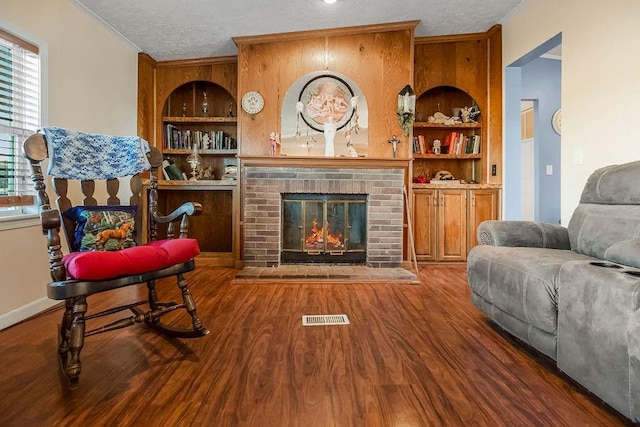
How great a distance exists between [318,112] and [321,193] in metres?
0.91

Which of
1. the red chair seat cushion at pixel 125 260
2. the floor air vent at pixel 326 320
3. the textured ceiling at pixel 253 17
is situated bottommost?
the floor air vent at pixel 326 320

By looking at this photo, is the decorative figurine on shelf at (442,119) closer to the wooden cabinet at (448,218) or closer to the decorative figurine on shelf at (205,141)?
the wooden cabinet at (448,218)

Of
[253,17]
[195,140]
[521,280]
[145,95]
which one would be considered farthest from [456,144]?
[145,95]

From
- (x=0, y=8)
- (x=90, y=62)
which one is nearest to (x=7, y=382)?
(x=0, y=8)

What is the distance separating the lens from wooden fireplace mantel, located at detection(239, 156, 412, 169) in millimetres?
3506

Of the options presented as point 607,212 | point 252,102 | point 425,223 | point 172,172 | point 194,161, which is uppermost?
point 252,102

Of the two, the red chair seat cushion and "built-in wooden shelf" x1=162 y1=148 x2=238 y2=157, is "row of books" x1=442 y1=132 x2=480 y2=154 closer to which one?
"built-in wooden shelf" x1=162 y1=148 x2=238 y2=157

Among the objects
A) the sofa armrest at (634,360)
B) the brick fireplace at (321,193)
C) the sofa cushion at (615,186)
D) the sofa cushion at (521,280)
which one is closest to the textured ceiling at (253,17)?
the brick fireplace at (321,193)

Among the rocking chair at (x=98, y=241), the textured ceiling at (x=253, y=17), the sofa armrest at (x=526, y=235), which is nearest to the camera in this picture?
the rocking chair at (x=98, y=241)

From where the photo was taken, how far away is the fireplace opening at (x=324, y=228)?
3674mm

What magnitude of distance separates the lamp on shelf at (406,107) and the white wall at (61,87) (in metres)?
2.90

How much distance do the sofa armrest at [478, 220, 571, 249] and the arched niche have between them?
190 centimetres

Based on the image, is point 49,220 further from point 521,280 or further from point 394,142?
point 394,142

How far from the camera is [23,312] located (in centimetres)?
232
